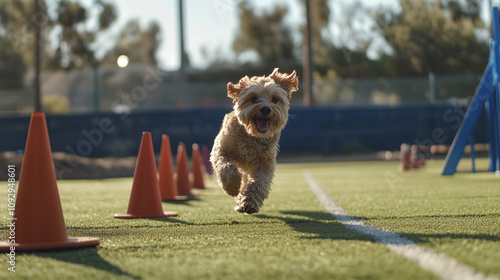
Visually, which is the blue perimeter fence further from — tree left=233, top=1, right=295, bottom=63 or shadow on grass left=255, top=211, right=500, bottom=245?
tree left=233, top=1, right=295, bottom=63

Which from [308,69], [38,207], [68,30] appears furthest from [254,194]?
[68,30]

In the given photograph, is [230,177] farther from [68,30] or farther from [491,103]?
[68,30]

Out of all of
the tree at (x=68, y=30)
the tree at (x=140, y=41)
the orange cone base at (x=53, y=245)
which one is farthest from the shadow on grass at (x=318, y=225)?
the tree at (x=140, y=41)

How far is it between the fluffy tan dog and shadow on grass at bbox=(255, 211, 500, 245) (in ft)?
1.58

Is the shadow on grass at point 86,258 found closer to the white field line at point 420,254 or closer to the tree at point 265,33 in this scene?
the white field line at point 420,254

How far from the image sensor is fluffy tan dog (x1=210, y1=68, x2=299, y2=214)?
725 centimetres

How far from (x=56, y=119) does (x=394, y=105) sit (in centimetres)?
1490

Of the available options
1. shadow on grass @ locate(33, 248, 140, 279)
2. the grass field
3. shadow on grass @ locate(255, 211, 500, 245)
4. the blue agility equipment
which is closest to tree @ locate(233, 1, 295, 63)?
the blue agility equipment

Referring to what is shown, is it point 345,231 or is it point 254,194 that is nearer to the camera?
point 345,231

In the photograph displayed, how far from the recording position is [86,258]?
428 centimetres

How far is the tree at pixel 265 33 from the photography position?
61.9 metres

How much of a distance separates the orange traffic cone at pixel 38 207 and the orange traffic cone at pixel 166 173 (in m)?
4.34

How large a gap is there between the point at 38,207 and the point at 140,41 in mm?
62050

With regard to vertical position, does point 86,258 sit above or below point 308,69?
below
